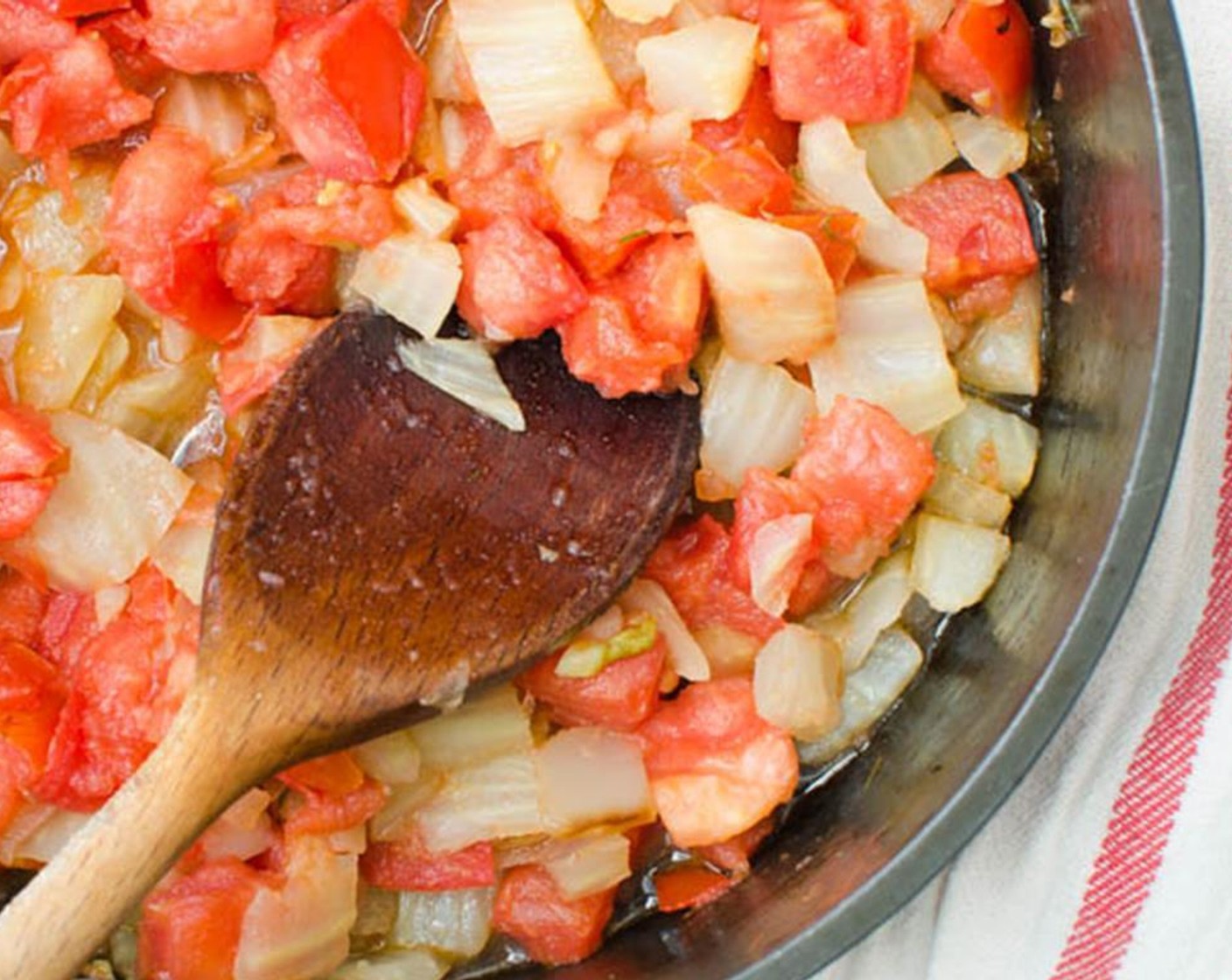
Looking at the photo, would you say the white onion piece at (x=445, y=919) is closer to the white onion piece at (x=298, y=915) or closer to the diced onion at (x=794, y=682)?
the white onion piece at (x=298, y=915)

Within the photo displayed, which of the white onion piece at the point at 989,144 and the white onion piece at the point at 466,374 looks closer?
the white onion piece at the point at 466,374

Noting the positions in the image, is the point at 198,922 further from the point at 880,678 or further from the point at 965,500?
the point at 965,500

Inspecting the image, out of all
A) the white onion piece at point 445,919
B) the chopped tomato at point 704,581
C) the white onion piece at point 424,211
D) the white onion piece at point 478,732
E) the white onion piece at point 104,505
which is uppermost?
the white onion piece at point 424,211

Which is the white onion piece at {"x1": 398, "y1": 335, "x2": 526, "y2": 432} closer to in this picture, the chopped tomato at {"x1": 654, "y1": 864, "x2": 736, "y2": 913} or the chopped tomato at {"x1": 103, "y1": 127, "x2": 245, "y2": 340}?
the chopped tomato at {"x1": 103, "y1": 127, "x2": 245, "y2": 340}

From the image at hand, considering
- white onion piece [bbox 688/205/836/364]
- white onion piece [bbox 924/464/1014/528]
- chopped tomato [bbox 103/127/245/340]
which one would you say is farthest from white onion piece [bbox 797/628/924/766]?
chopped tomato [bbox 103/127/245/340]

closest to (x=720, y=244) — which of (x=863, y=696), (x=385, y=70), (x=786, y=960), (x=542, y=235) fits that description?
(x=542, y=235)

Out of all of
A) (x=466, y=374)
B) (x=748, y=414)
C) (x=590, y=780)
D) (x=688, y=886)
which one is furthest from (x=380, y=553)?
(x=688, y=886)

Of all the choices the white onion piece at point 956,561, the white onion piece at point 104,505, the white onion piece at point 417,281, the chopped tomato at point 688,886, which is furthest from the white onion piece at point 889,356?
the white onion piece at point 104,505
